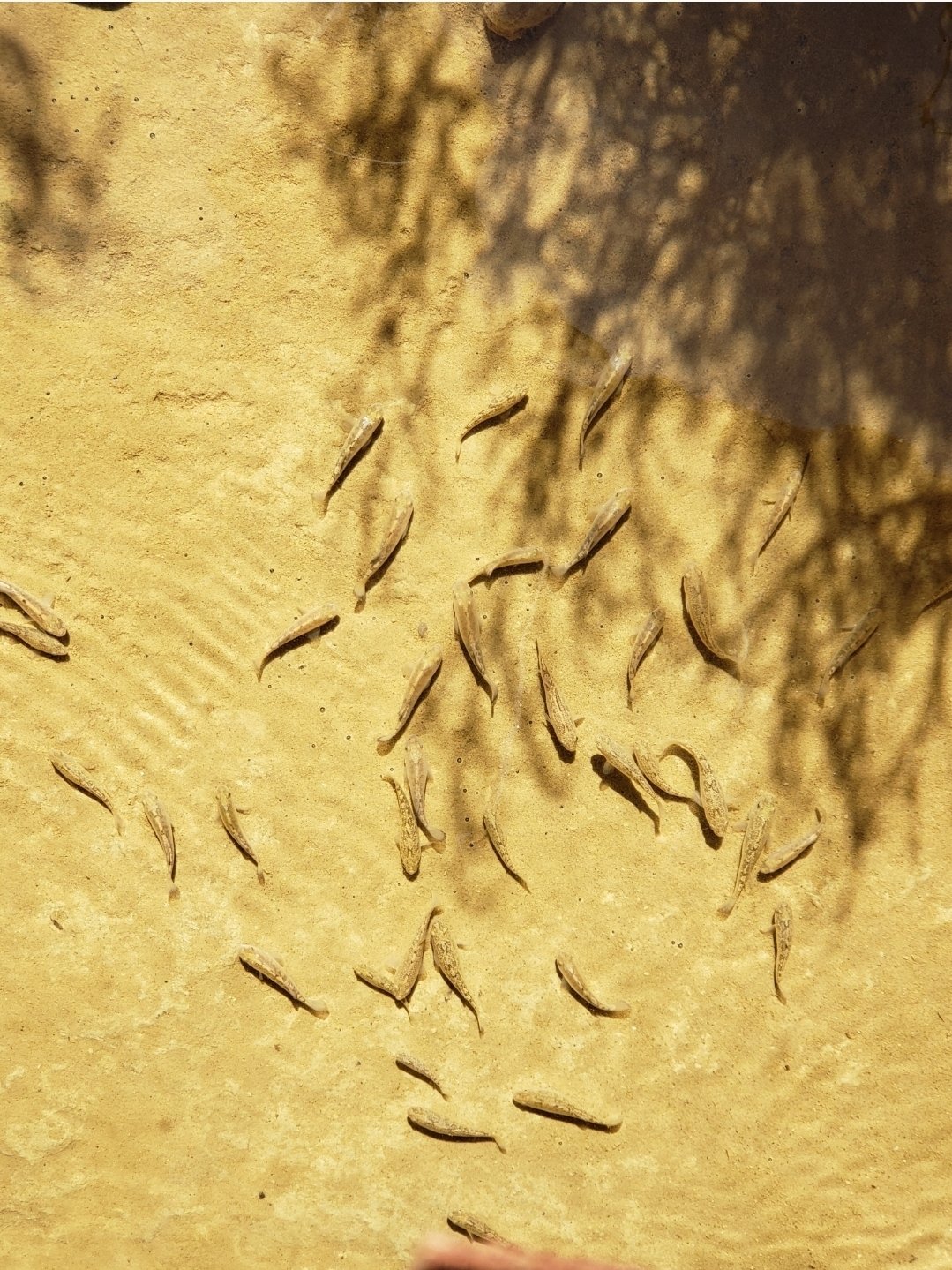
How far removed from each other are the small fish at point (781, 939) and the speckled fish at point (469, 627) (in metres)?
1.66

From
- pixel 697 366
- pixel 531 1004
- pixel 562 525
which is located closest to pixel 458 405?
pixel 562 525

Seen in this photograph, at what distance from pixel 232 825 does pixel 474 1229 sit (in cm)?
207

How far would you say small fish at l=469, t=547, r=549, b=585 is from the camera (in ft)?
13.7

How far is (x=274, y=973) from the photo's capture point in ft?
13.2

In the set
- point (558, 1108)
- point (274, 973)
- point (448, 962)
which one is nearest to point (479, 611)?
point (448, 962)

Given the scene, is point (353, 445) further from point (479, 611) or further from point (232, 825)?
point (232, 825)

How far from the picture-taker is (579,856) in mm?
4160

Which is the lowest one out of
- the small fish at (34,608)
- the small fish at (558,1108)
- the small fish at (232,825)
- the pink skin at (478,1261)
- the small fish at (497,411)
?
the pink skin at (478,1261)

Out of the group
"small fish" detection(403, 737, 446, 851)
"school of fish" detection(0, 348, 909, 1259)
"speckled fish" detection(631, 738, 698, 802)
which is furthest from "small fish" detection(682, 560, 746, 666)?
"small fish" detection(403, 737, 446, 851)

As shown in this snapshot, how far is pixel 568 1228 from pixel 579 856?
162 centimetres

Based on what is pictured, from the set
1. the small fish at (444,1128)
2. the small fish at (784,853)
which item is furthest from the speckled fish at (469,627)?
the small fish at (444,1128)

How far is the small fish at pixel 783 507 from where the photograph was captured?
423 cm

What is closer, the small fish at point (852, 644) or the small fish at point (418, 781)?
the small fish at point (418, 781)

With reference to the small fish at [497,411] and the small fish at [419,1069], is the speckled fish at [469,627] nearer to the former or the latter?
the small fish at [497,411]
